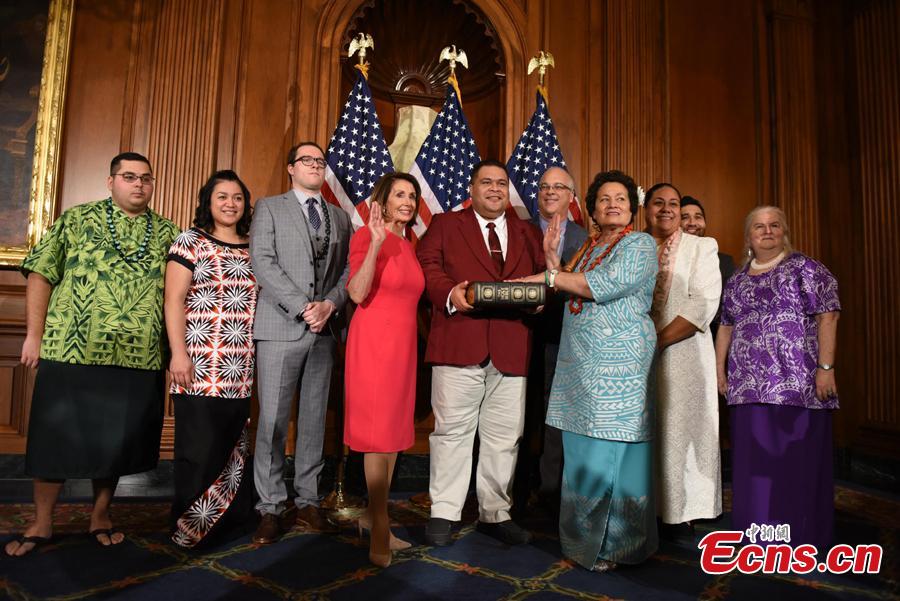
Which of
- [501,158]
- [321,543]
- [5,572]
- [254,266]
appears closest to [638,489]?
[321,543]

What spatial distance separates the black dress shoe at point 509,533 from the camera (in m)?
2.72

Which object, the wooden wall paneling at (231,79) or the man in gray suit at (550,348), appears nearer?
the man in gray suit at (550,348)

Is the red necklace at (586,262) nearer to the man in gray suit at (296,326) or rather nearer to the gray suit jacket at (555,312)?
the gray suit jacket at (555,312)

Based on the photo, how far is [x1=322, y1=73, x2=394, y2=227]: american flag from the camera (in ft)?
12.8

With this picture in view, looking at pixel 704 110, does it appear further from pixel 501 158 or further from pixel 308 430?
pixel 308 430

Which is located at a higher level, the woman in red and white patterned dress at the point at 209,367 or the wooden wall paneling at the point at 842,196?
the wooden wall paneling at the point at 842,196

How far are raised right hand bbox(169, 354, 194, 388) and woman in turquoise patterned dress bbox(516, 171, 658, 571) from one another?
5.51 feet

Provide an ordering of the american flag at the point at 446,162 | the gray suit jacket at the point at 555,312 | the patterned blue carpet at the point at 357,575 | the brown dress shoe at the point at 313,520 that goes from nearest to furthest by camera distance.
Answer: the patterned blue carpet at the point at 357,575 → the brown dress shoe at the point at 313,520 → the gray suit jacket at the point at 555,312 → the american flag at the point at 446,162

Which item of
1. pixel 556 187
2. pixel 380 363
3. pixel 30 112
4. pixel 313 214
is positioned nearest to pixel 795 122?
pixel 556 187

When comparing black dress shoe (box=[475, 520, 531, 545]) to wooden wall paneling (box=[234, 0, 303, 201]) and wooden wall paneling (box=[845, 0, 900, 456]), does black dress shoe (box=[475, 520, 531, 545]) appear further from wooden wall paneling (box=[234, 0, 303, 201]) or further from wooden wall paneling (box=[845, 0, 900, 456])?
wooden wall paneling (box=[845, 0, 900, 456])

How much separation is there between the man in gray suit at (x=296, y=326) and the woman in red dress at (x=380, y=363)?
0.38m

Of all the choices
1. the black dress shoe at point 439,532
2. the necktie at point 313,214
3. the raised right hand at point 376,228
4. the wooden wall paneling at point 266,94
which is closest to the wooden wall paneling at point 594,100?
the wooden wall paneling at point 266,94

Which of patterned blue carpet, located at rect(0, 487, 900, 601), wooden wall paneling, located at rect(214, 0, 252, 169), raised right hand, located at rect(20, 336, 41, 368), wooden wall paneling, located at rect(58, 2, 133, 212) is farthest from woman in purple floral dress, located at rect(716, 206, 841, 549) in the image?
wooden wall paneling, located at rect(58, 2, 133, 212)

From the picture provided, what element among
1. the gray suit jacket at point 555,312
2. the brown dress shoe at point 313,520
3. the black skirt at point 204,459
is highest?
the gray suit jacket at point 555,312
